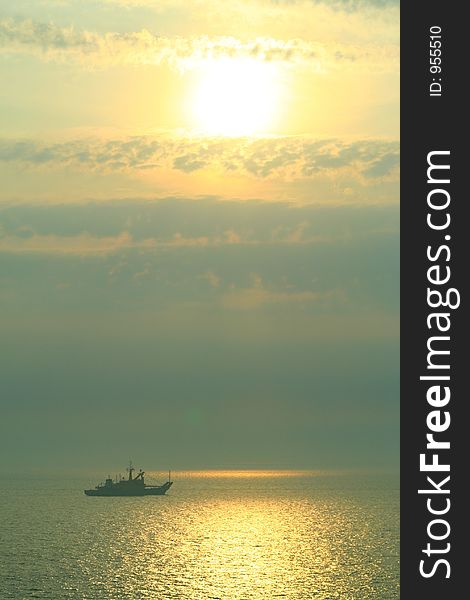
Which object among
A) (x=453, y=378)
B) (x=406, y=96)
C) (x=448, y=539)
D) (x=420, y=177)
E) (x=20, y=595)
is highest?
(x=406, y=96)

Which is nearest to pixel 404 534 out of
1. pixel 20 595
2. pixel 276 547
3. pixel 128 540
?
pixel 20 595

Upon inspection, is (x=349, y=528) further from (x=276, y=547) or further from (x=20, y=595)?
(x=20, y=595)

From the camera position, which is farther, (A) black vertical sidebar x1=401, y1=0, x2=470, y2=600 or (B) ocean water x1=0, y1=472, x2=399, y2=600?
(B) ocean water x1=0, y1=472, x2=399, y2=600

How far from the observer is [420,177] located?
90.0 feet

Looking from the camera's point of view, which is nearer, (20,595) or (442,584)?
(442,584)

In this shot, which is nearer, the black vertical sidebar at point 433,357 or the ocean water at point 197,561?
the black vertical sidebar at point 433,357

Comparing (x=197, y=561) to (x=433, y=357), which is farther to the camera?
(x=197, y=561)

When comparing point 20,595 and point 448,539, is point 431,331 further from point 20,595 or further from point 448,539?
point 20,595

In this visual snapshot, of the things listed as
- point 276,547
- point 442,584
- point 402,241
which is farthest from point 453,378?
point 276,547

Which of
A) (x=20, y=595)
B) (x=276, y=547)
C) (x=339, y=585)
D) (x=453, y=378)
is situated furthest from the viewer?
(x=276, y=547)

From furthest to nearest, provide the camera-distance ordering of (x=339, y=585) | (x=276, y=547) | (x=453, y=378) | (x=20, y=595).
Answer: (x=276, y=547) → (x=339, y=585) → (x=20, y=595) → (x=453, y=378)

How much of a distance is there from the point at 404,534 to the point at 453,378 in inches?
190

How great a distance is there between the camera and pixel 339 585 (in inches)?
3775

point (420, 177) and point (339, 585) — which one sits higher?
point (420, 177)
